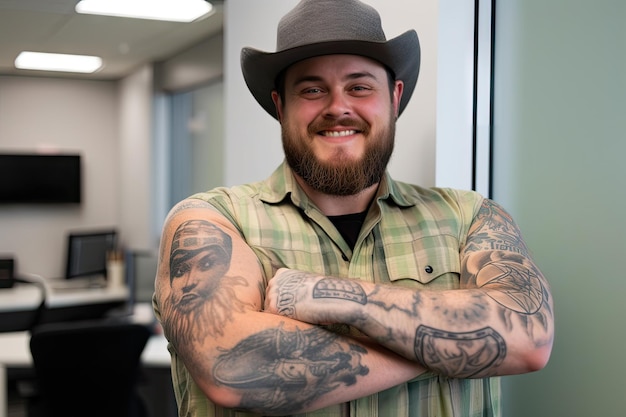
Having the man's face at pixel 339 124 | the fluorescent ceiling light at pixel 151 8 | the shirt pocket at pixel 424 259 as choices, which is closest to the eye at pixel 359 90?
the man's face at pixel 339 124

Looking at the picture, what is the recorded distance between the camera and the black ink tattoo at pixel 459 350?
101 cm

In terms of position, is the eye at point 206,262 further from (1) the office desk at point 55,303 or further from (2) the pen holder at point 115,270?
(2) the pen holder at point 115,270

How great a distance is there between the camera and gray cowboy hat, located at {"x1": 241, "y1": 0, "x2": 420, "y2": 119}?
1229mm

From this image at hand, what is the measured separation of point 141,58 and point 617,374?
4.05 metres

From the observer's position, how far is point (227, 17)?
268 centimetres

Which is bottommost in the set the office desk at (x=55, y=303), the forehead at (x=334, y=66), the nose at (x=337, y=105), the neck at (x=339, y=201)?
the office desk at (x=55, y=303)

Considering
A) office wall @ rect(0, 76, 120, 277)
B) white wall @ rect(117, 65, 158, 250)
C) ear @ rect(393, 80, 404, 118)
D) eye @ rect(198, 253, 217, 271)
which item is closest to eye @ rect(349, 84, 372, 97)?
ear @ rect(393, 80, 404, 118)

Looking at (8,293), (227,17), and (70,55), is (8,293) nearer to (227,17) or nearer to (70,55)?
(70,55)

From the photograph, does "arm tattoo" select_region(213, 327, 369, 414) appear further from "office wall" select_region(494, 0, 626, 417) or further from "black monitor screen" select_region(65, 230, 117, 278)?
"black monitor screen" select_region(65, 230, 117, 278)

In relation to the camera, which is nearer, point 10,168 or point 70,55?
point 70,55

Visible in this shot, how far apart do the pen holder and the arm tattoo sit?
498 cm

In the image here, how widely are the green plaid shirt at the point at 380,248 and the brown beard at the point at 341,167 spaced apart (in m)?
0.04

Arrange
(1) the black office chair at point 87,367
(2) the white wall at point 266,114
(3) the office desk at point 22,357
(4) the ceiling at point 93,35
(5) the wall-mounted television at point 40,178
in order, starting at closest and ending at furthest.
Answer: (2) the white wall at point 266,114 → (1) the black office chair at point 87,367 → (4) the ceiling at point 93,35 → (3) the office desk at point 22,357 → (5) the wall-mounted television at point 40,178

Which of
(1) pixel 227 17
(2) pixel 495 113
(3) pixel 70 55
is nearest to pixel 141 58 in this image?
(3) pixel 70 55
